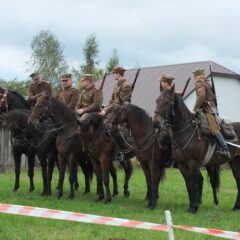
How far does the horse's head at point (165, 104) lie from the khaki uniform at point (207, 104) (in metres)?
0.73

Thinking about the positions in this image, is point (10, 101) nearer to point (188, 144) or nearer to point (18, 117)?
point (18, 117)

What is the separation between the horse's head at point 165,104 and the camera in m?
10.3

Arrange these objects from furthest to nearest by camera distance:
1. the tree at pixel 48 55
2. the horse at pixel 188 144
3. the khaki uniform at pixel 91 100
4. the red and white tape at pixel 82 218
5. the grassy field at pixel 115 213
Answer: the tree at pixel 48 55 → the khaki uniform at pixel 91 100 → the horse at pixel 188 144 → the grassy field at pixel 115 213 → the red and white tape at pixel 82 218

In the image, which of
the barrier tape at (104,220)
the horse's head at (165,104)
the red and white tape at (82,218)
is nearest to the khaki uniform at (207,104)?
the horse's head at (165,104)

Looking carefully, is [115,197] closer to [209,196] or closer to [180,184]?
[209,196]

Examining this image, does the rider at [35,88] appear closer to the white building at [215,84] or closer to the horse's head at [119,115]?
the horse's head at [119,115]

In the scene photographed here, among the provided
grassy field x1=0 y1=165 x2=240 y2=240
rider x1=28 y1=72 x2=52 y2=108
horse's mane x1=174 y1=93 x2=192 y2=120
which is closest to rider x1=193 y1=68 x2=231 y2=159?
horse's mane x1=174 y1=93 x2=192 y2=120

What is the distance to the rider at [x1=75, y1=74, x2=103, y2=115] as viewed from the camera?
12.4 meters

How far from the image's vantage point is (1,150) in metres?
21.8

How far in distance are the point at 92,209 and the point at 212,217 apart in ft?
8.28

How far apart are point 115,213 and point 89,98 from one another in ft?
10.9

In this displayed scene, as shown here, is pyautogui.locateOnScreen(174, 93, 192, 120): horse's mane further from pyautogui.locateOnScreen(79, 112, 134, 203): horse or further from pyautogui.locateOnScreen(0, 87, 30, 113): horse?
pyautogui.locateOnScreen(0, 87, 30, 113): horse

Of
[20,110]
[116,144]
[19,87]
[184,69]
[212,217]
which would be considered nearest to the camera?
[212,217]

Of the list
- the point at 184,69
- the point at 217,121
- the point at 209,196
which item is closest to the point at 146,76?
the point at 184,69
